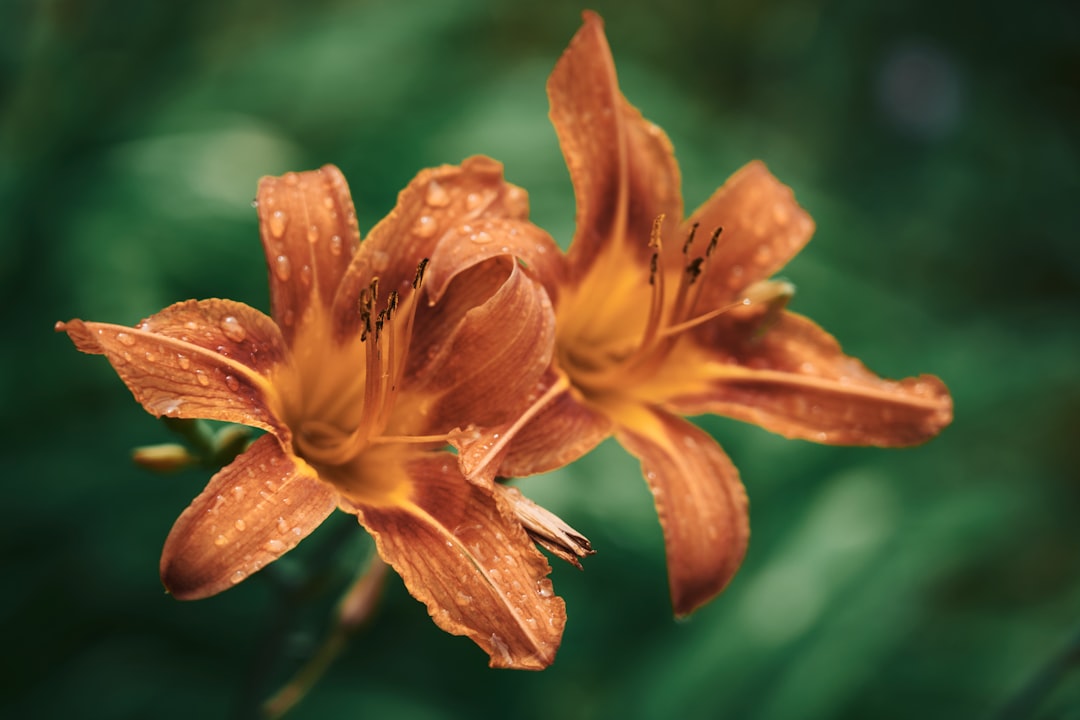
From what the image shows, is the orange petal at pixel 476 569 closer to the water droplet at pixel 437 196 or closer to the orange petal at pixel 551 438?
the orange petal at pixel 551 438

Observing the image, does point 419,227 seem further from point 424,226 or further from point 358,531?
point 358,531

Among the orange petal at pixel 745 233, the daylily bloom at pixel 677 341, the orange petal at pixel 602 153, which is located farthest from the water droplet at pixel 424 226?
the orange petal at pixel 745 233

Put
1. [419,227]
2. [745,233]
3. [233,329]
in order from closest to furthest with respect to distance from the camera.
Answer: [233,329] < [419,227] < [745,233]

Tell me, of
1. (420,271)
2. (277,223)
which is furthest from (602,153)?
(277,223)

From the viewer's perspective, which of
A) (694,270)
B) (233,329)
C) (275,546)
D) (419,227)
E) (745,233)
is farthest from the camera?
(745,233)

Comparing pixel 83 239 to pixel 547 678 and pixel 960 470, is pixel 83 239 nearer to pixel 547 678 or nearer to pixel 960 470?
pixel 547 678

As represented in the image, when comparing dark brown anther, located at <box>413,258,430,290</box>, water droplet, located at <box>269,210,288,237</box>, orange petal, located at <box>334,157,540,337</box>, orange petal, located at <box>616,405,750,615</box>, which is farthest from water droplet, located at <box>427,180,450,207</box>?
orange petal, located at <box>616,405,750,615</box>

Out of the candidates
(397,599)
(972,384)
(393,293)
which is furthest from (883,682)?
(393,293)
